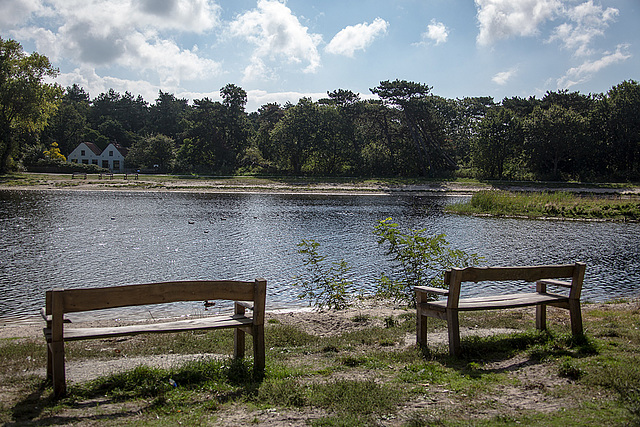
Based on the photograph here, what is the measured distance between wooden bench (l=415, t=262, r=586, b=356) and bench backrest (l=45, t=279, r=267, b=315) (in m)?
2.55

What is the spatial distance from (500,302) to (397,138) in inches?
3048

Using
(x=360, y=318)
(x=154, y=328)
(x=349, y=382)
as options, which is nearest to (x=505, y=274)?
(x=349, y=382)

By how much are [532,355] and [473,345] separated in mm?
794

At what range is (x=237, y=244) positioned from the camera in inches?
1004

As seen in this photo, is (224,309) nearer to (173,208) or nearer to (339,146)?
(173,208)

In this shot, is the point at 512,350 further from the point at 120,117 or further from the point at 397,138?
the point at 120,117

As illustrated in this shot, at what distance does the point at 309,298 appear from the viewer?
48.8 ft

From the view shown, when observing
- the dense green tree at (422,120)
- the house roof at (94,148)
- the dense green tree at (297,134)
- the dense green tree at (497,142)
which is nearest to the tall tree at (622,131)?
the dense green tree at (497,142)

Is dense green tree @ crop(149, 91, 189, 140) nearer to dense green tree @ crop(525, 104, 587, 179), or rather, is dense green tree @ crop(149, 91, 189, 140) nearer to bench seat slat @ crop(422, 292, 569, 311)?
dense green tree @ crop(525, 104, 587, 179)

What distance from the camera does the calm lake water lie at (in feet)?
55.8

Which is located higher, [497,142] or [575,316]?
[497,142]

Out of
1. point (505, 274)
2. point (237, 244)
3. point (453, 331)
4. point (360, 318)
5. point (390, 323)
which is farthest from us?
point (237, 244)

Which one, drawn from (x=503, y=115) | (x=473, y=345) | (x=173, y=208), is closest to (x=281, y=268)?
(x=473, y=345)

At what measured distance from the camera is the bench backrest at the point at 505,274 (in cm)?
682
